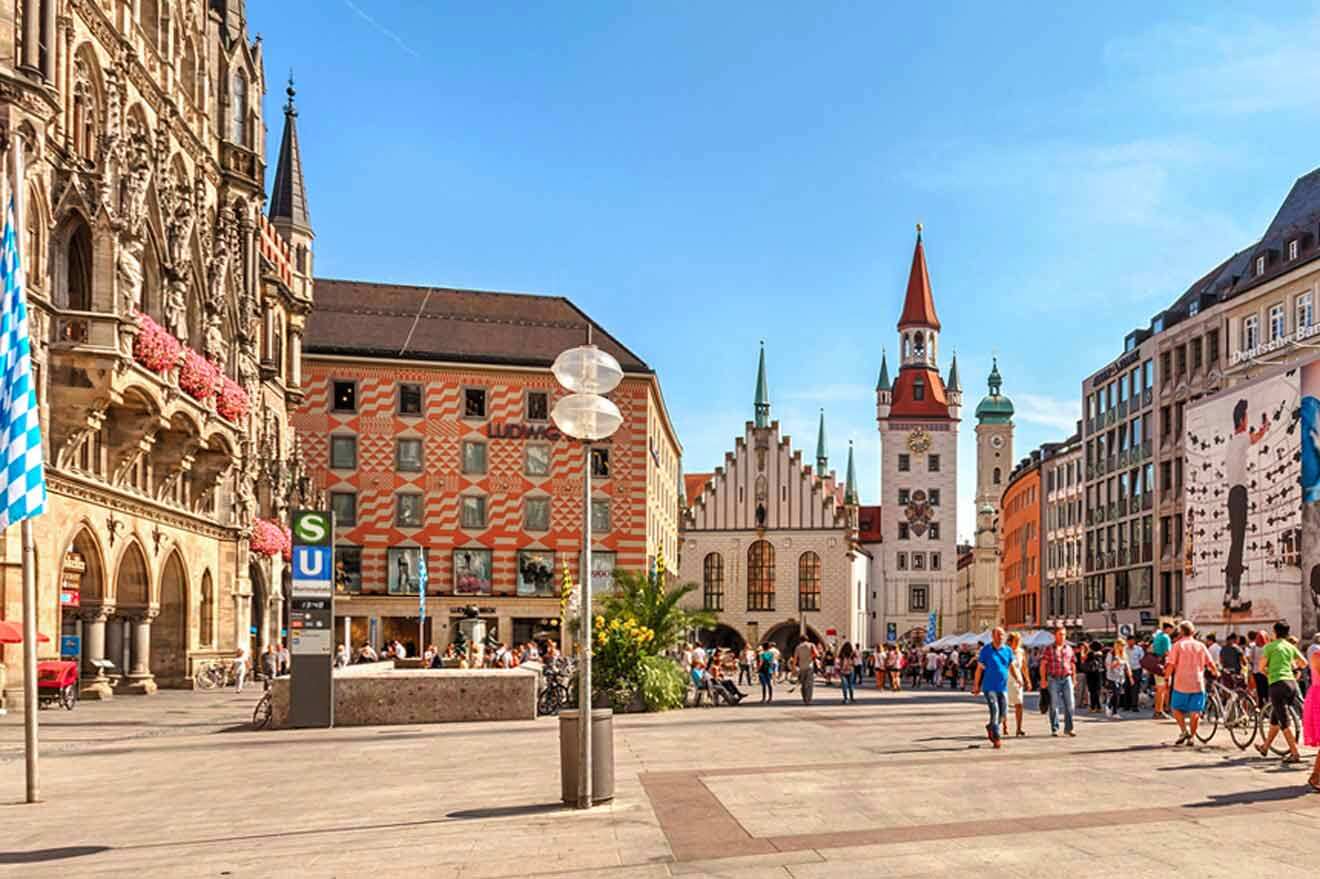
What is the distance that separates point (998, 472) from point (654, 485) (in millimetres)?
85604

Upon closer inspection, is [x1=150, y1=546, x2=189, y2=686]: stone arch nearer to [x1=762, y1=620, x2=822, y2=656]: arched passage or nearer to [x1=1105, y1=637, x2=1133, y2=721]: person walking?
[x1=1105, y1=637, x2=1133, y2=721]: person walking

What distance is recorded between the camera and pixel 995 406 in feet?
477

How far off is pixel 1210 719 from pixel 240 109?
33.3 metres

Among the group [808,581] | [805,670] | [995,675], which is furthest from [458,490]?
[995,675]

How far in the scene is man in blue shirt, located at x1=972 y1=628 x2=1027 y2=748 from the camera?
19250mm

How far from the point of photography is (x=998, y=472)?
146375 mm

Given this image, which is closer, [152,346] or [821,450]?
[152,346]

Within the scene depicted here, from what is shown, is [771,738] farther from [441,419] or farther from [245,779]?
[441,419]

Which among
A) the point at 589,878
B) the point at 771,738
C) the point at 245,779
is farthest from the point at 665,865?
the point at 771,738

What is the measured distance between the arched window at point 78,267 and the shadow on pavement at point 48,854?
21239mm

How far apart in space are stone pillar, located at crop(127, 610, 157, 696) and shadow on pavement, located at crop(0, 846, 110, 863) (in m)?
25.7

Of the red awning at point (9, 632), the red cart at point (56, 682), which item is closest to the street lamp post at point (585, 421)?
the red awning at point (9, 632)

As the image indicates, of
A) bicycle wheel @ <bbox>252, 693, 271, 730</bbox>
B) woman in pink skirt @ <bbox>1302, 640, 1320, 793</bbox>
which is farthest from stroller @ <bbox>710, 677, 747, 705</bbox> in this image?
woman in pink skirt @ <bbox>1302, 640, 1320, 793</bbox>

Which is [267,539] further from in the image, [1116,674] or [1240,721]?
[1240,721]
